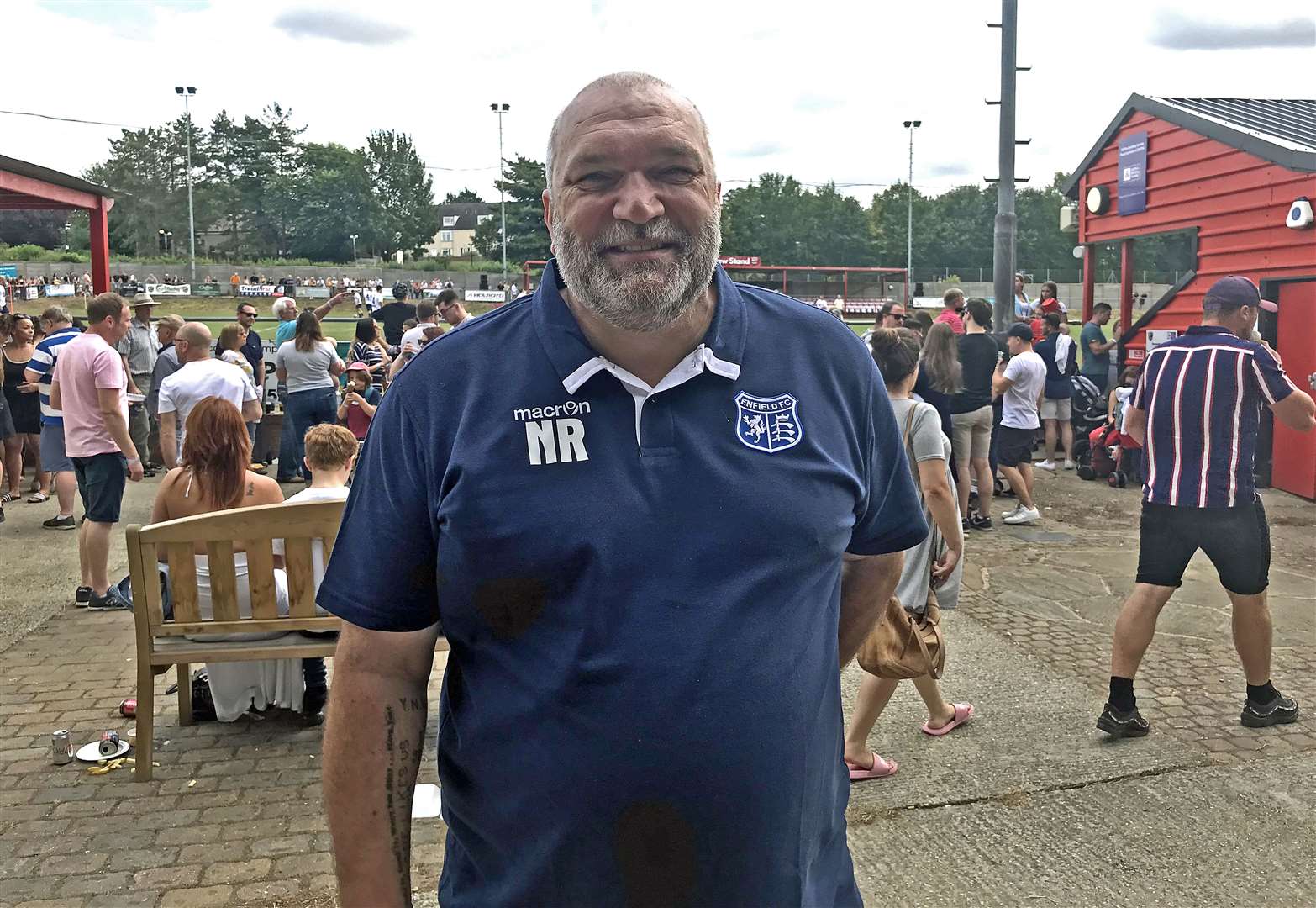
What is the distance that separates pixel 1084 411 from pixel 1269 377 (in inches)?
311

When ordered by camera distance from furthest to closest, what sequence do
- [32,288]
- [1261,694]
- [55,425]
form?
1. [32,288]
2. [55,425]
3. [1261,694]

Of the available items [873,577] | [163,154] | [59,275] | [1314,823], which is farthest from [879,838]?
[163,154]

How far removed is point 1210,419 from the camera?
496 cm

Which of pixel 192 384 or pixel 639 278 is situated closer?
pixel 639 278

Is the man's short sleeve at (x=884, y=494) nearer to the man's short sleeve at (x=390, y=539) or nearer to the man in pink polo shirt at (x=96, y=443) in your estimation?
the man's short sleeve at (x=390, y=539)

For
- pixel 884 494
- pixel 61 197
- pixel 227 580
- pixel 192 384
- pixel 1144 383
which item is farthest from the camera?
pixel 61 197

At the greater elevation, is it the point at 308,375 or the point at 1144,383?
the point at 1144,383

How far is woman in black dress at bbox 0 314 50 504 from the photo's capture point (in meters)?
10.5

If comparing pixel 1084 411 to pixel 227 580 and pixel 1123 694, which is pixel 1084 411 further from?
pixel 227 580

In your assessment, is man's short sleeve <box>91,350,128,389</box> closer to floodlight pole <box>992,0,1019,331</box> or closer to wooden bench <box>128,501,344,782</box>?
wooden bench <box>128,501,344,782</box>

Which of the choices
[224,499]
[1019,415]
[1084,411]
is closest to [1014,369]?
[1019,415]

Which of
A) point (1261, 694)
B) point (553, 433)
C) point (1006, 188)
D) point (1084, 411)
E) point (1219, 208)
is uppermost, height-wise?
point (1006, 188)

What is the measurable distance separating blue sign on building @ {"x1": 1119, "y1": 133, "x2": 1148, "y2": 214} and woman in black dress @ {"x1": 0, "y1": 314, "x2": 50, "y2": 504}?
1271 cm

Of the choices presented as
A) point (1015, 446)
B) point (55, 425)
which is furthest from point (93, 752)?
point (1015, 446)
